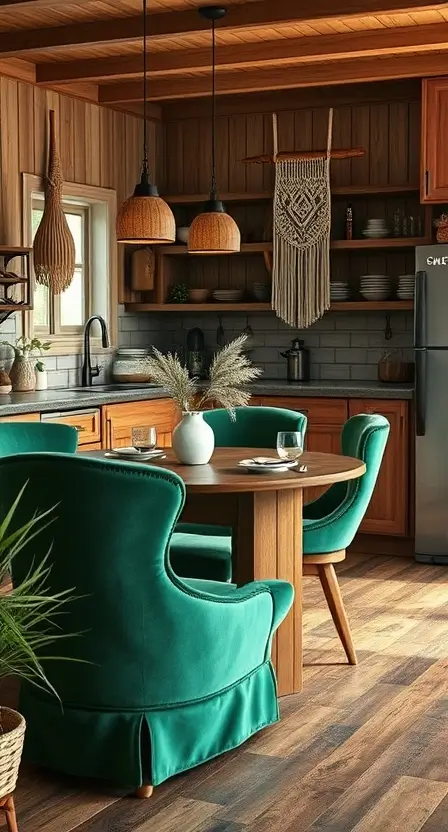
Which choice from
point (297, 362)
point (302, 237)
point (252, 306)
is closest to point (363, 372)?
point (297, 362)

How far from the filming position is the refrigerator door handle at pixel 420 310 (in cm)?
617

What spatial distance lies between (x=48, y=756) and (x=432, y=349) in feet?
11.8

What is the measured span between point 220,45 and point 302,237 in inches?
52.1

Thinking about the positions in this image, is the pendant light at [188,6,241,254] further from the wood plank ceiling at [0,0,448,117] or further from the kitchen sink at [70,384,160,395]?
the kitchen sink at [70,384,160,395]

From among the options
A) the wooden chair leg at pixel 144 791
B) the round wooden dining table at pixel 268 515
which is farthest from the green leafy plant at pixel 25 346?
the wooden chair leg at pixel 144 791

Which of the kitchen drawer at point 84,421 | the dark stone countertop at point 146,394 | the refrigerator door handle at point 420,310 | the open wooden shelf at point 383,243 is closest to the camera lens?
the dark stone countertop at point 146,394

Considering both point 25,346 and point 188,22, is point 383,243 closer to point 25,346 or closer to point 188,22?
point 188,22

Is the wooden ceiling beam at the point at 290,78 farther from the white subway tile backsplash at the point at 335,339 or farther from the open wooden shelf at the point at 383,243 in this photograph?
the white subway tile backsplash at the point at 335,339

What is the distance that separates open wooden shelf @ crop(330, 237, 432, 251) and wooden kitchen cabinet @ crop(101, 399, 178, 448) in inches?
54.0

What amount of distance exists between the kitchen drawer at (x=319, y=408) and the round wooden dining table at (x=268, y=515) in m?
2.36

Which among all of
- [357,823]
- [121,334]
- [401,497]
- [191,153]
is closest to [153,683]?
[357,823]

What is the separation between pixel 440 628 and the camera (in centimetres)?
485

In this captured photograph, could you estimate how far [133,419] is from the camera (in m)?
6.30

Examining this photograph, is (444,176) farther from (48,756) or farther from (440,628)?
(48,756)
